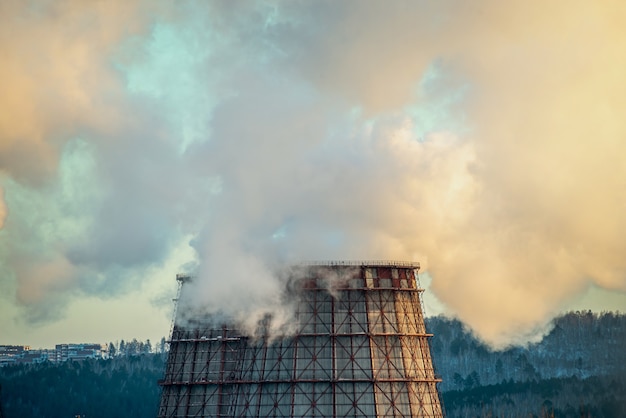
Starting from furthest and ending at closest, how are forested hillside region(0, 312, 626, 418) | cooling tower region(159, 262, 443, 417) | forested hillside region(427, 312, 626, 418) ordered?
forested hillside region(0, 312, 626, 418) → forested hillside region(427, 312, 626, 418) → cooling tower region(159, 262, 443, 417)

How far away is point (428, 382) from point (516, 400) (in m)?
101

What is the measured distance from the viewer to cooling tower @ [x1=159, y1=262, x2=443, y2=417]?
76875 millimetres

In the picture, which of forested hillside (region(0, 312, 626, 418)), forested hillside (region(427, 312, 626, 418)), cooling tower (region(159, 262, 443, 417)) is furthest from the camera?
forested hillside (region(0, 312, 626, 418))

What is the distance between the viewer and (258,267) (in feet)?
269

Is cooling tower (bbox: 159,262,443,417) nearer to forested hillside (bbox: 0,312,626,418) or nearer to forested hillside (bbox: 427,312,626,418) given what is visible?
forested hillside (bbox: 427,312,626,418)

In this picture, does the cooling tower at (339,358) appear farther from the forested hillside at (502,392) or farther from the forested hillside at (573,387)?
the forested hillside at (502,392)

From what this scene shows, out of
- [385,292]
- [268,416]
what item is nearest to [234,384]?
[268,416]

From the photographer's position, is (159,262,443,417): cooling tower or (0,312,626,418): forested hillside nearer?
(159,262,443,417): cooling tower

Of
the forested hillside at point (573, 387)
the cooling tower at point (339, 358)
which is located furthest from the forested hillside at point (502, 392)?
the cooling tower at point (339, 358)

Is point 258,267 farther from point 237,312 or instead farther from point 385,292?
point 385,292

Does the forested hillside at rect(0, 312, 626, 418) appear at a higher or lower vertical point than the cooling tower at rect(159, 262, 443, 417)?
higher

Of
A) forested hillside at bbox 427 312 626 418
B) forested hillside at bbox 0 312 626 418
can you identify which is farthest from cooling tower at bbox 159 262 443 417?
forested hillside at bbox 0 312 626 418

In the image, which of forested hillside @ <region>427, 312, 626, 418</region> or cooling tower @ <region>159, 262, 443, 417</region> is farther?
forested hillside @ <region>427, 312, 626, 418</region>

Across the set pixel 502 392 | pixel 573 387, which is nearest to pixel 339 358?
pixel 573 387
